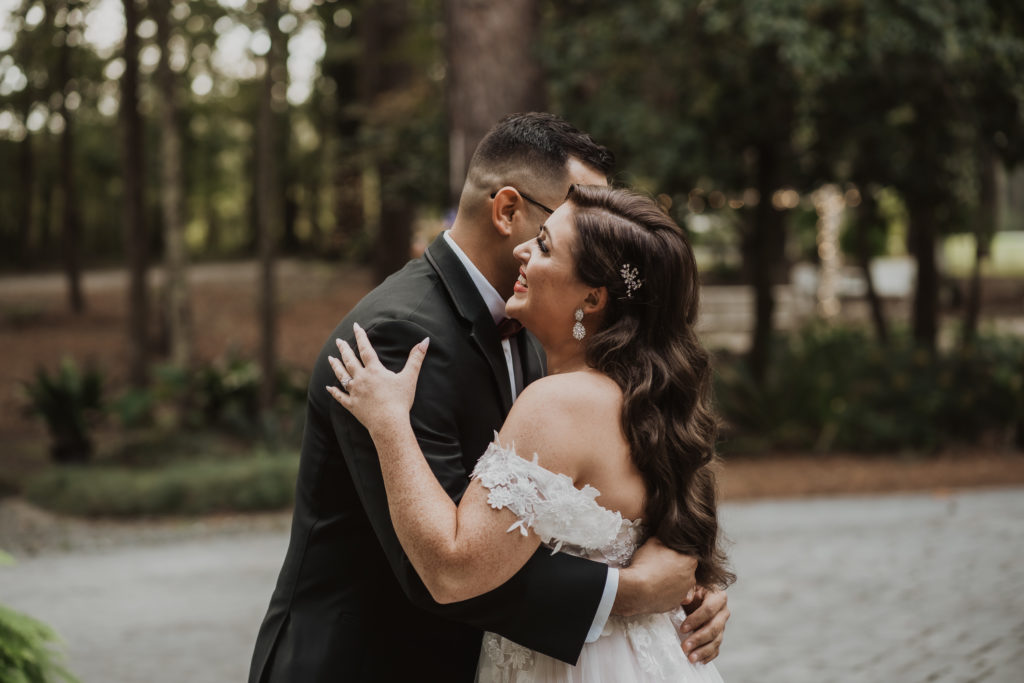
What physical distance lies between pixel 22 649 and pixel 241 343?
18376 mm

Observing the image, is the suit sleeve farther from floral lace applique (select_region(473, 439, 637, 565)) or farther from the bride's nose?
the bride's nose

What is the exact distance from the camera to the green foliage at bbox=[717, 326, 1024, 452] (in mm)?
12617

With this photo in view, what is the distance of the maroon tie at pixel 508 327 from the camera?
2.58m

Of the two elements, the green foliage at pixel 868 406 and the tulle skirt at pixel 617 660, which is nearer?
the tulle skirt at pixel 617 660

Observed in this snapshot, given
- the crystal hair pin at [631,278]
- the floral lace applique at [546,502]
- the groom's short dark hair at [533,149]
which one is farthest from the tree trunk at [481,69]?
the floral lace applique at [546,502]

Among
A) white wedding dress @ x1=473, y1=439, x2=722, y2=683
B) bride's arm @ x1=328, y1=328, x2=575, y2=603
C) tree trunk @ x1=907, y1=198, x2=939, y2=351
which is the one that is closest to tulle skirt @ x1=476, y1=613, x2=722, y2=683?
white wedding dress @ x1=473, y1=439, x2=722, y2=683

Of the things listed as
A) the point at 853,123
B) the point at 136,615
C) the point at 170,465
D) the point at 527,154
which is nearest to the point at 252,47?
the point at 170,465

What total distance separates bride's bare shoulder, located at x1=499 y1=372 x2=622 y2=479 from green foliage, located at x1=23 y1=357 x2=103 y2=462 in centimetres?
1090

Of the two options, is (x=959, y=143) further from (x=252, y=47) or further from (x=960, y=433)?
(x=252, y=47)

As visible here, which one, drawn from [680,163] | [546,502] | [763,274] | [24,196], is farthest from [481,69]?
[24,196]

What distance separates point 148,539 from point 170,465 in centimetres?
245

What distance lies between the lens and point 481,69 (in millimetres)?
8758

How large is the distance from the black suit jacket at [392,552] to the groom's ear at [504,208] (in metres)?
0.21

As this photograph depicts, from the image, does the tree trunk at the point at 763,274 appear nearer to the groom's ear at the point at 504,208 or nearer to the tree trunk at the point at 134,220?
the tree trunk at the point at 134,220
